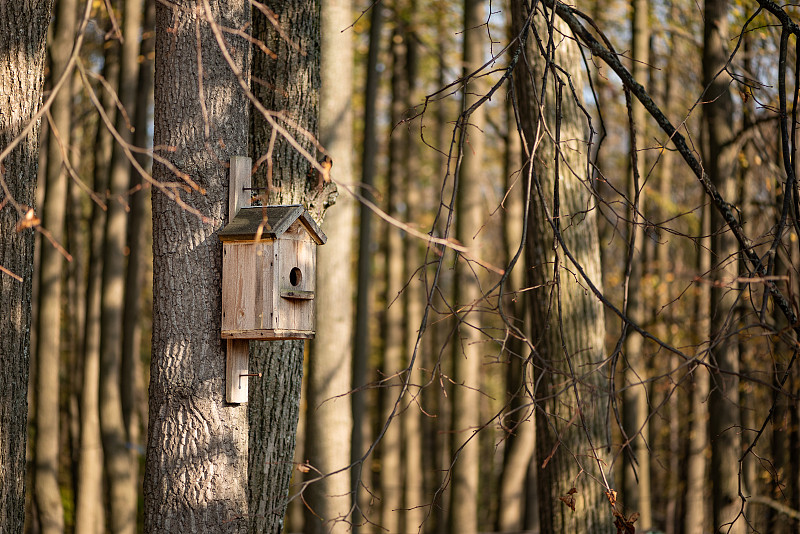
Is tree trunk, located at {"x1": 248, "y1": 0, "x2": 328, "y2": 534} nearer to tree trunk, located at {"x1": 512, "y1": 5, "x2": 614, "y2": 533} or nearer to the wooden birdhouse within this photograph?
the wooden birdhouse

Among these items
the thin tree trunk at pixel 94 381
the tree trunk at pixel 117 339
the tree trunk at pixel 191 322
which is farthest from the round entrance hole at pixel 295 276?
the thin tree trunk at pixel 94 381

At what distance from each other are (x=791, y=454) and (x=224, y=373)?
6.87 meters

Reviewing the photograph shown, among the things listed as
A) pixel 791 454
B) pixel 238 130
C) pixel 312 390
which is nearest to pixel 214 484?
pixel 238 130

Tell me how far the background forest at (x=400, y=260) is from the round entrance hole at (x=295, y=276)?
38cm

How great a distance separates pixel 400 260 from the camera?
1205 cm

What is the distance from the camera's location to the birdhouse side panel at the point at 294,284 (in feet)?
12.1

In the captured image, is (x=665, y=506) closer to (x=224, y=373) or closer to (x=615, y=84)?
(x=615, y=84)

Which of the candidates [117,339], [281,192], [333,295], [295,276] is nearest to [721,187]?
[333,295]

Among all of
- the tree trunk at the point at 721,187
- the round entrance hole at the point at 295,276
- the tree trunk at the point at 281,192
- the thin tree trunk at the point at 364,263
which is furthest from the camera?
the thin tree trunk at the point at 364,263

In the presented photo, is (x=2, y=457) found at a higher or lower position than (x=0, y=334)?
lower

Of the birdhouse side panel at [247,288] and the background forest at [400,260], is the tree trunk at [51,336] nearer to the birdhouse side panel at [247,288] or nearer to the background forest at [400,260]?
the background forest at [400,260]

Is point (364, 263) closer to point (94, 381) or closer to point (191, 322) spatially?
point (94, 381)

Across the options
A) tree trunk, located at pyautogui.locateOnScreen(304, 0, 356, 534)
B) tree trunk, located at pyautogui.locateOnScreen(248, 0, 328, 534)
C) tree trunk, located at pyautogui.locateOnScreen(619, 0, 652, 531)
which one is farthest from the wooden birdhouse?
tree trunk, located at pyautogui.locateOnScreen(619, 0, 652, 531)

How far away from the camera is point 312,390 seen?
237 inches
